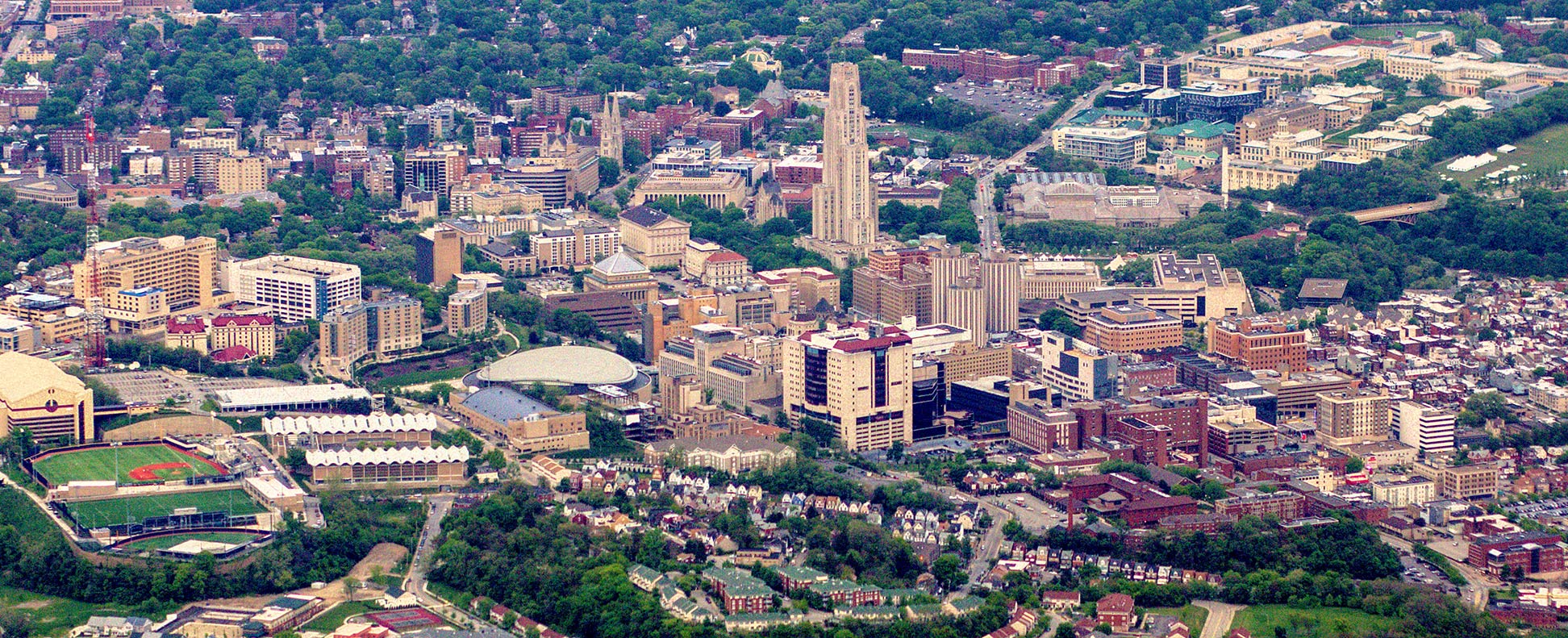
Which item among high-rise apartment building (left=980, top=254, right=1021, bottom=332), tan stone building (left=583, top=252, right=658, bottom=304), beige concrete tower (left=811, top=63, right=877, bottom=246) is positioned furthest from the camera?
beige concrete tower (left=811, top=63, right=877, bottom=246)

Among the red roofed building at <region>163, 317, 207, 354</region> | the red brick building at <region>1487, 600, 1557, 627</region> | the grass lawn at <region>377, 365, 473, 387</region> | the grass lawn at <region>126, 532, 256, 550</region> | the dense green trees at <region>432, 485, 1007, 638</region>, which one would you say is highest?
the red roofed building at <region>163, 317, 207, 354</region>

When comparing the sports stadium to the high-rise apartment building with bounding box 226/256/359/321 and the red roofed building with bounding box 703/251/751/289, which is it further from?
the red roofed building with bounding box 703/251/751/289

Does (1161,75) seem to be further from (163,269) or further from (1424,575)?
(1424,575)

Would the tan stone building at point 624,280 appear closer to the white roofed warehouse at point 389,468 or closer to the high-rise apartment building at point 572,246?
the high-rise apartment building at point 572,246

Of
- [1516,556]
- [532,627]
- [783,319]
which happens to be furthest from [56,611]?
[1516,556]

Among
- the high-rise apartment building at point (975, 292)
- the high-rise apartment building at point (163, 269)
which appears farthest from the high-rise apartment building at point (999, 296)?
the high-rise apartment building at point (163, 269)

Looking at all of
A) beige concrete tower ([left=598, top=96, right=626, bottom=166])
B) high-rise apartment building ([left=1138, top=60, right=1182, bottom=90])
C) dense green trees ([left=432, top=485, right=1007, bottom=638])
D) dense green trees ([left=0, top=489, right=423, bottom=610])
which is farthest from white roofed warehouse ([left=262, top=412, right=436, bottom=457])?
high-rise apartment building ([left=1138, top=60, right=1182, bottom=90])

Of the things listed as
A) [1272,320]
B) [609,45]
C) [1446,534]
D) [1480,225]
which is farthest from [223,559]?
[609,45]
